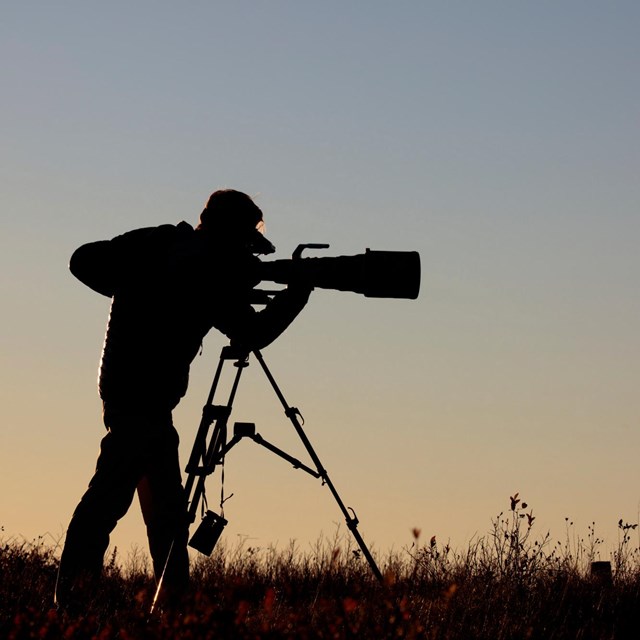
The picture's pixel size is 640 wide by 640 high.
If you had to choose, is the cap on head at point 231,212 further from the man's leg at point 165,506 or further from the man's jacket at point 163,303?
the man's leg at point 165,506

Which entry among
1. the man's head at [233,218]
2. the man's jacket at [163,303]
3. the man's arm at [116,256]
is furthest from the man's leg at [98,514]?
the man's head at [233,218]

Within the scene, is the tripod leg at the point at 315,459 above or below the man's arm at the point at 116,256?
below

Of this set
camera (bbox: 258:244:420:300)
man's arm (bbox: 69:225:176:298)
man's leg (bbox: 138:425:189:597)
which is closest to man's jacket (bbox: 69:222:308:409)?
man's arm (bbox: 69:225:176:298)

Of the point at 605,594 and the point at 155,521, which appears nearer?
the point at 155,521

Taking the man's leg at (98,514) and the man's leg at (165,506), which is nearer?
the man's leg at (98,514)

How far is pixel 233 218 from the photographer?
679 centimetres

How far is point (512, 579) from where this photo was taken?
8219mm

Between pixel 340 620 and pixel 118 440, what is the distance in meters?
2.25

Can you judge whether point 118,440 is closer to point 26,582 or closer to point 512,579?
point 26,582

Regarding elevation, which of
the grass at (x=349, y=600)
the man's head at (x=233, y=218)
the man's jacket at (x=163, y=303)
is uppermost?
the man's head at (x=233, y=218)

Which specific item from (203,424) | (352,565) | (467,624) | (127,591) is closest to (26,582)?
(127,591)

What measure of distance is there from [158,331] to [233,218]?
825mm

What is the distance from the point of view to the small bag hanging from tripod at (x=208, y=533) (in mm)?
6891

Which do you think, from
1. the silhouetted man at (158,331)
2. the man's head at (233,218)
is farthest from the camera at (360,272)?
the man's head at (233,218)
